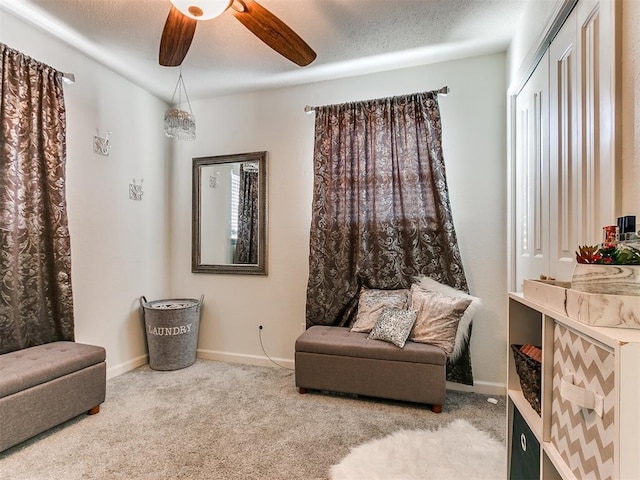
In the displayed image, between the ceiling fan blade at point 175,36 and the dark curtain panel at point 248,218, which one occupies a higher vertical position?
the ceiling fan blade at point 175,36

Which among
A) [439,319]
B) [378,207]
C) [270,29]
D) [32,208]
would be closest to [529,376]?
[439,319]

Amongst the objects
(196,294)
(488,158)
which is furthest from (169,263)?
(488,158)

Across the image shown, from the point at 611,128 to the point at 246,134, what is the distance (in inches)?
115

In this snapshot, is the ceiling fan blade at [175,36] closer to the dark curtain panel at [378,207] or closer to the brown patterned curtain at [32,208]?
the brown patterned curtain at [32,208]

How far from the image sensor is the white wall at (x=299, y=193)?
273cm

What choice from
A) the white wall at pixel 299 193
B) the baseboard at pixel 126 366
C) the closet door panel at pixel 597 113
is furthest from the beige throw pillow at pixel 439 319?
the baseboard at pixel 126 366

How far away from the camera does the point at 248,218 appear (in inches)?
133

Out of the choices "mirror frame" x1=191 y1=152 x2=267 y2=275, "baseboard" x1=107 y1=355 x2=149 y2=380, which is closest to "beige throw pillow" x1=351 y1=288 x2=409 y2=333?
"mirror frame" x1=191 y1=152 x2=267 y2=275

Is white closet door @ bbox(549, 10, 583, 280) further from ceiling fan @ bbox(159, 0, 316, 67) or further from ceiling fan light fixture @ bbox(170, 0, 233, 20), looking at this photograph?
ceiling fan light fixture @ bbox(170, 0, 233, 20)

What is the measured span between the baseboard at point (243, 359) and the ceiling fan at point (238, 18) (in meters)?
2.53

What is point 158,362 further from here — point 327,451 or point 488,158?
point 488,158

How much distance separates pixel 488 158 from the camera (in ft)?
8.97

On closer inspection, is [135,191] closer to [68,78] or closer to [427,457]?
[68,78]

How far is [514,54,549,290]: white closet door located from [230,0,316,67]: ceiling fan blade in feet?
4.32
